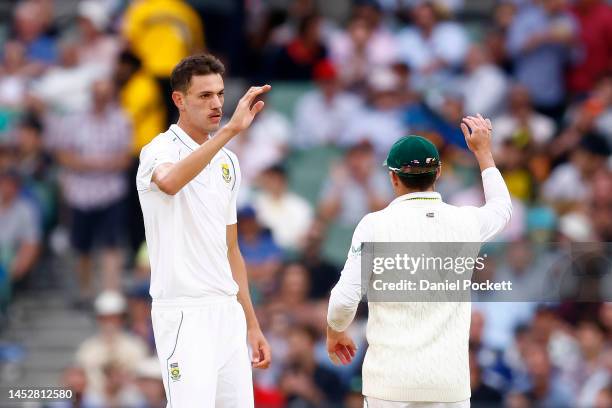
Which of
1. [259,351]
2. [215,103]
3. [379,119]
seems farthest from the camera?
[379,119]

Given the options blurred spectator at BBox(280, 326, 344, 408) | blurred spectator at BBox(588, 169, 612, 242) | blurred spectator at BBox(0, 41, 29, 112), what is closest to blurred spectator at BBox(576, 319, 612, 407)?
blurred spectator at BBox(588, 169, 612, 242)

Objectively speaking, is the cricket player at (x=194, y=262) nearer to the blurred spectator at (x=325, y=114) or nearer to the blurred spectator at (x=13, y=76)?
the blurred spectator at (x=325, y=114)

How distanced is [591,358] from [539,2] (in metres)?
5.52

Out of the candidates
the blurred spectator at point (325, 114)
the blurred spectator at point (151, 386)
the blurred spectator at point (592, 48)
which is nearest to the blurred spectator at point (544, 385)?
the blurred spectator at point (151, 386)

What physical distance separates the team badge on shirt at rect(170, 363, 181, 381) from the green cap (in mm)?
1630

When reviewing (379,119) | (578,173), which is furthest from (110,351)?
(578,173)

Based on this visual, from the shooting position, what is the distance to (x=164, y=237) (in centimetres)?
759

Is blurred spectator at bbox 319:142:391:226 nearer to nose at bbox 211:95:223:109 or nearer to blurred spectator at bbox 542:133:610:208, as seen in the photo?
blurred spectator at bbox 542:133:610:208

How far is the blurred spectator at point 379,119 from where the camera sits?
625 inches

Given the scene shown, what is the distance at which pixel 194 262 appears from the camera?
7602 millimetres

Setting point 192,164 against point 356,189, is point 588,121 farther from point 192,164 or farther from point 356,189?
point 192,164

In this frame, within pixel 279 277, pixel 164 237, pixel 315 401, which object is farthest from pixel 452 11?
pixel 164 237

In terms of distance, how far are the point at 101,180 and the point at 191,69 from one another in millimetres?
7556

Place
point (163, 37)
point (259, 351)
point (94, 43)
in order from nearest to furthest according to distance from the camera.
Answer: point (259, 351)
point (163, 37)
point (94, 43)
